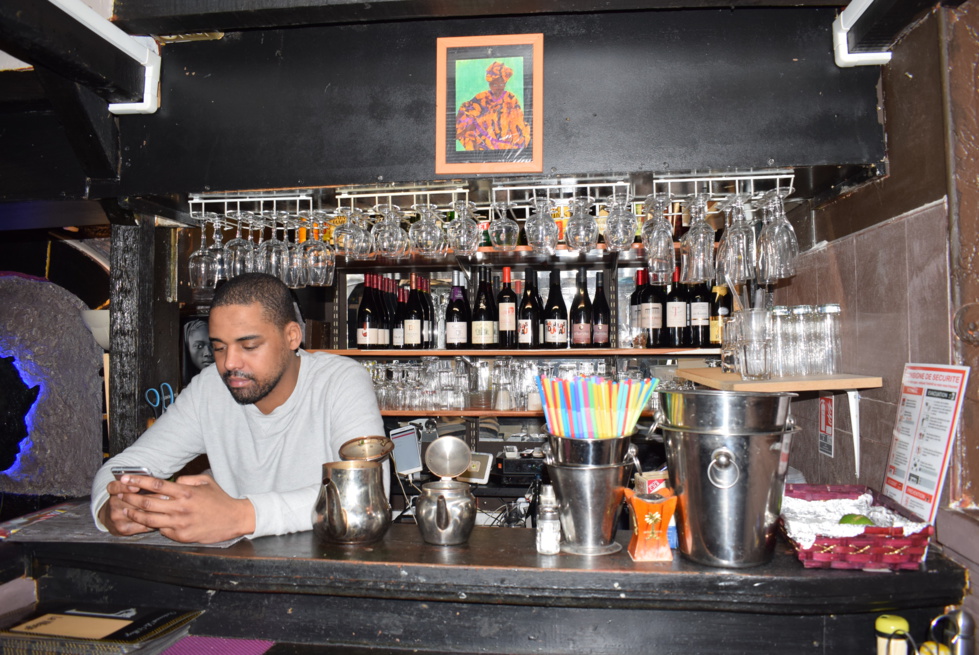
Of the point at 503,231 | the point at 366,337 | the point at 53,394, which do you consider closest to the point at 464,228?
the point at 503,231

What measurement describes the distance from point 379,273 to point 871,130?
8.74 ft

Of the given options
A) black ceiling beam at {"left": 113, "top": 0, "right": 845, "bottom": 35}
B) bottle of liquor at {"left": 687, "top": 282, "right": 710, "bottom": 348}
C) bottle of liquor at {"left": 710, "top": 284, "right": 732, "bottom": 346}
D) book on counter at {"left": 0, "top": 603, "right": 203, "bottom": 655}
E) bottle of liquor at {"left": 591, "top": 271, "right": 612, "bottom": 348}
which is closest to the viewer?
book on counter at {"left": 0, "top": 603, "right": 203, "bottom": 655}

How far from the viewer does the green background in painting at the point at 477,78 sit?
192 cm

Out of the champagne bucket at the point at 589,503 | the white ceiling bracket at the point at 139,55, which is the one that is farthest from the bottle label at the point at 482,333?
the champagne bucket at the point at 589,503

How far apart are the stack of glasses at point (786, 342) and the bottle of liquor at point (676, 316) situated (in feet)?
3.98

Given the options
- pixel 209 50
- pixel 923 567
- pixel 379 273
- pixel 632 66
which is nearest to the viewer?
pixel 923 567

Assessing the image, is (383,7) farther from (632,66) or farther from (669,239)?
(669,239)

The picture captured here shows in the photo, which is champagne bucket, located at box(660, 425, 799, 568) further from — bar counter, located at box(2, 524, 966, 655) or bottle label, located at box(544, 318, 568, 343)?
bottle label, located at box(544, 318, 568, 343)

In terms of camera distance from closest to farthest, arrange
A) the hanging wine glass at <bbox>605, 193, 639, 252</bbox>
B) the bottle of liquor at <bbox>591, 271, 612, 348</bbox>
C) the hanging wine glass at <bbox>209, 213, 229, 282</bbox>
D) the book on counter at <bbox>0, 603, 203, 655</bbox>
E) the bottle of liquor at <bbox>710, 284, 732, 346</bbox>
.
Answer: the book on counter at <bbox>0, 603, 203, 655</bbox>
the hanging wine glass at <bbox>605, 193, 639, 252</bbox>
the hanging wine glass at <bbox>209, 213, 229, 282</bbox>
the bottle of liquor at <bbox>710, 284, 732, 346</bbox>
the bottle of liquor at <bbox>591, 271, 612, 348</bbox>

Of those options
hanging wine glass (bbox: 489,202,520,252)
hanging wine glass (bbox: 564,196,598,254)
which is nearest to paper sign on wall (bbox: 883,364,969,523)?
hanging wine glass (bbox: 564,196,598,254)

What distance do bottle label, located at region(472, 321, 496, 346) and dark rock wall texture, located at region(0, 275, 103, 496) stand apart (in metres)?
2.15

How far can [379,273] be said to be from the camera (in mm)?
3668

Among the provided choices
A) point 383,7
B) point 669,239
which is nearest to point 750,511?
point 669,239

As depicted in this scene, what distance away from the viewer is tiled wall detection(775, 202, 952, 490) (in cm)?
147
